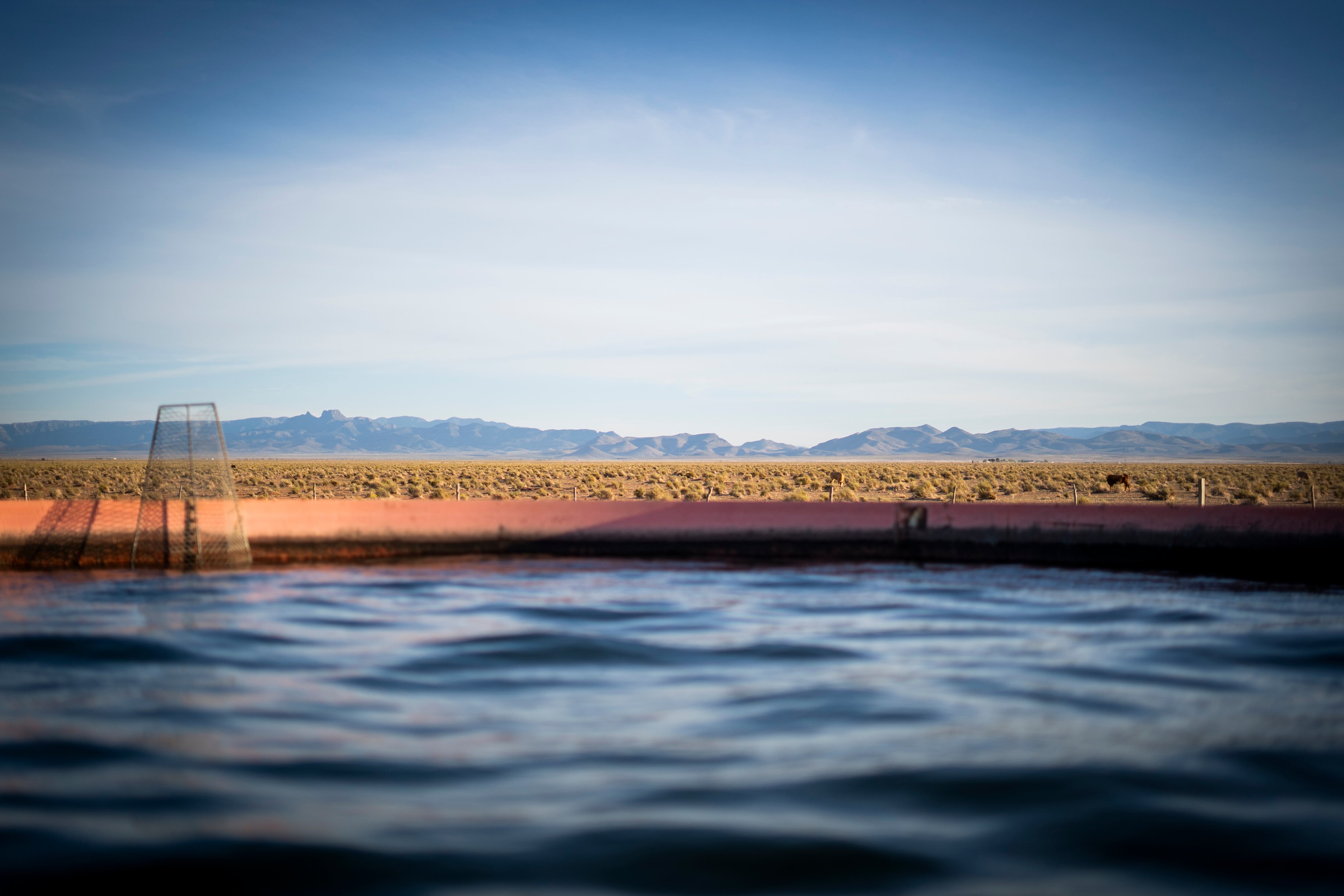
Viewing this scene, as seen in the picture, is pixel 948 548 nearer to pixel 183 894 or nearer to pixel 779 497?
pixel 183 894

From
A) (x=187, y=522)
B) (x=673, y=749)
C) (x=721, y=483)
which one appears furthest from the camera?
(x=721, y=483)

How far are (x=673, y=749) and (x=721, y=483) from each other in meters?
54.3

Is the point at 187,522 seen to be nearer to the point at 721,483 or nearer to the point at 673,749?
the point at 673,749

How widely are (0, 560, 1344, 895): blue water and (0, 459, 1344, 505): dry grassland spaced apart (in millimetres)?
15669

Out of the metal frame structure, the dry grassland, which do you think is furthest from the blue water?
the dry grassland

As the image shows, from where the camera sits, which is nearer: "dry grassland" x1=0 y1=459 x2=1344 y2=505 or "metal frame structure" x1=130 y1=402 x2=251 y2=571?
"metal frame structure" x1=130 y1=402 x2=251 y2=571

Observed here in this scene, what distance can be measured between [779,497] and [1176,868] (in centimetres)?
3841

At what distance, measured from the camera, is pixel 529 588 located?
14289 millimetres

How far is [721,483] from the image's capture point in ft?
200

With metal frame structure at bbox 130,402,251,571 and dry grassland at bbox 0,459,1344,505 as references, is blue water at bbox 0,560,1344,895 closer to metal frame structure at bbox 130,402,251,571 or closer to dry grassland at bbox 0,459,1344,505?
metal frame structure at bbox 130,402,251,571

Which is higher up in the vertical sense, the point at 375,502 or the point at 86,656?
the point at 375,502

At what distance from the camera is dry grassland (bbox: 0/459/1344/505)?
44844 mm

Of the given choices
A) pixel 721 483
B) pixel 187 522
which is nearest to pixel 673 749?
pixel 187 522

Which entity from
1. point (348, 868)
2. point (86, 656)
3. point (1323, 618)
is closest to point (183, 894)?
point (348, 868)
